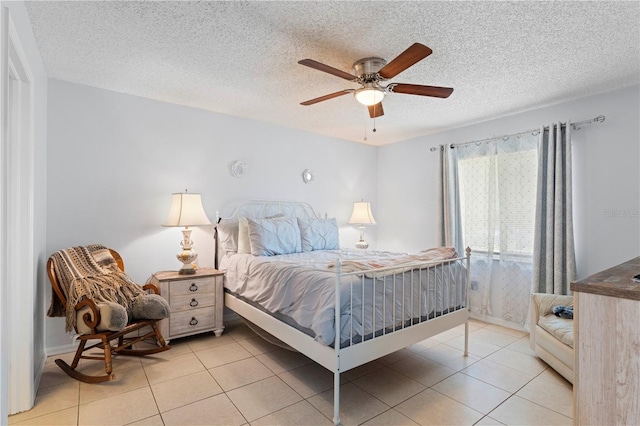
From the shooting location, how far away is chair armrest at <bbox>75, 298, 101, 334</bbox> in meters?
2.27

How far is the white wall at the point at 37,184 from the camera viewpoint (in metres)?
1.94

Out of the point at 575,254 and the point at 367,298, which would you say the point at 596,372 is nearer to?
the point at 367,298

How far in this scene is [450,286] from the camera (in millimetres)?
2770

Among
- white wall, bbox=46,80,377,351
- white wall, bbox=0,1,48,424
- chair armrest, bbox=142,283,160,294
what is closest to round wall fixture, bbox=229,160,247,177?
white wall, bbox=46,80,377,351

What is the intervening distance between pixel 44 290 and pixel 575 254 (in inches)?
193

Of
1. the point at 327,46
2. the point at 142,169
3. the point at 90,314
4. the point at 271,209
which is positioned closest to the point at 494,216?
the point at 271,209

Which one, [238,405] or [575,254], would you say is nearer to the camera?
[238,405]

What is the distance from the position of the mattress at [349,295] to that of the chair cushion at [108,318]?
100 cm

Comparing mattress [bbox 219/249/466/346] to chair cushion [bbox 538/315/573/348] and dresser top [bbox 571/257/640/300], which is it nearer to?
chair cushion [bbox 538/315/573/348]

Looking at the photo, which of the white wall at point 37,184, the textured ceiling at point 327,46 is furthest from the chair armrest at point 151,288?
the textured ceiling at point 327,46

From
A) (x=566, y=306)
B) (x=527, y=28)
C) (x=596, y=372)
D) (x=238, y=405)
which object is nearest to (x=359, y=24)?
(x=527, y=28)

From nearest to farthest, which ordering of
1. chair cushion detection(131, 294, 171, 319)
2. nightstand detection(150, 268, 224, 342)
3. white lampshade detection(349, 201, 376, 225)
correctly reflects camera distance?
chair cushion detection(131, 294, 171, 319) < nightstand detection(150, 268, 224, 342) < white lampshade detection(349, 201, 376, 225)

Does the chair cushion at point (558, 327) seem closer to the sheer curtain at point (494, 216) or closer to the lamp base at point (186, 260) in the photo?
the sheer curtain at point (494, 216)

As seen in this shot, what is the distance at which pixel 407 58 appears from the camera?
6.27ft
